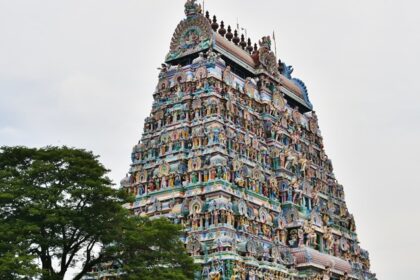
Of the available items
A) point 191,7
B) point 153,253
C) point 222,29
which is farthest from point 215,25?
point 153,253

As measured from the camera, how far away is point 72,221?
118 feet

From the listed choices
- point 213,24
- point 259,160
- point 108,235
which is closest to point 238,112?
point 259,160

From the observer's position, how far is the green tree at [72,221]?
116 ft

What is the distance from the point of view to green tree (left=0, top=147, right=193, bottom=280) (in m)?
35.4

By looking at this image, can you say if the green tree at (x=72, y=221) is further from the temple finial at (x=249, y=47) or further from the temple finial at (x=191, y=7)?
the temple finial at (x=249, y=47)

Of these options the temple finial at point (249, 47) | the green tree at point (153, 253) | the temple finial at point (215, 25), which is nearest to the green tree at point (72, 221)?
the green tree at point (153, 253)

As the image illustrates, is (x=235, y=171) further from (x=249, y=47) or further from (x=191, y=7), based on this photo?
(x=249, y=47)

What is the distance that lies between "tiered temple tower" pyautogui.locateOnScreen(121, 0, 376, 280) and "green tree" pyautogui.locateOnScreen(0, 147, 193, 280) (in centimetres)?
1270

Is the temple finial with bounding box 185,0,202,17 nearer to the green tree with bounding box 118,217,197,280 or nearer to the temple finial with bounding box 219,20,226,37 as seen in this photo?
the temple finial with bounding box 219,20,226,37

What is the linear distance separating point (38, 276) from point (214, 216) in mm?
21543

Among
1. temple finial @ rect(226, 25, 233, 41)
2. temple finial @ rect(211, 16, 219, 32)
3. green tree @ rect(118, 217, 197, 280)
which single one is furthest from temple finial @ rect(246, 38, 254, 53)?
green tree @ rect(118, 217, 197, 280)

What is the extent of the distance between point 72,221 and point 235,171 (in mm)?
23408

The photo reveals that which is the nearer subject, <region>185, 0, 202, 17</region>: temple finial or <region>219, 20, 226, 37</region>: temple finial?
<region>185, 0, 202, 17</region>: temple finial

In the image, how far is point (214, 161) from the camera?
5559 centimetres
